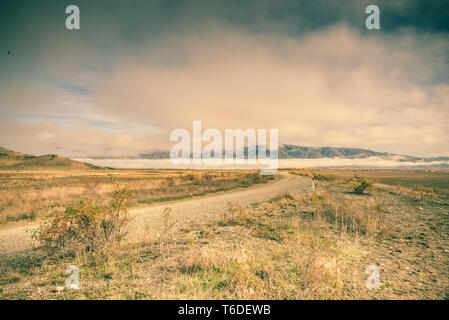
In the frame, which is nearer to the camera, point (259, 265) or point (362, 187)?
point (259, 265)

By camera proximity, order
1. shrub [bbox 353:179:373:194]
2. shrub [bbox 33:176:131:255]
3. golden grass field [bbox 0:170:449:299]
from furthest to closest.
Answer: shrub [bbox 353:179:373:194] < shrub [bbox 33:176:131:255] < golden grass field [bbox 0:170:449:299]

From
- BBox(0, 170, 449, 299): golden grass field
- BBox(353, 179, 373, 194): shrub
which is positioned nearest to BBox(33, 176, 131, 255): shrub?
BBox(0, 170, 449, 299): golden grass field

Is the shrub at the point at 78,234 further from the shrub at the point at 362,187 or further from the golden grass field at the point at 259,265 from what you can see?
the shrub at the point at 362,187

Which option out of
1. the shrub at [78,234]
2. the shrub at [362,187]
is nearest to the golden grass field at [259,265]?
the shrub at [78,234]

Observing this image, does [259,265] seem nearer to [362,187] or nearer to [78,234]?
[78,234]

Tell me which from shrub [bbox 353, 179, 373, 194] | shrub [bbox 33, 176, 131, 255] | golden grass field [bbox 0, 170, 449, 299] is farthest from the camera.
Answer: shrub [bbox 353, 179, 373, 194]

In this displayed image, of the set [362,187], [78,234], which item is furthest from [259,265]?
[362,187]

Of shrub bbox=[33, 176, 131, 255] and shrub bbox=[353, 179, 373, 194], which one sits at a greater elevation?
shrub bbox=[33, 176, 131, 255]

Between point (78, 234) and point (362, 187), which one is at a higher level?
point (78, 234)

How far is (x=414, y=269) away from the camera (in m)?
5.96

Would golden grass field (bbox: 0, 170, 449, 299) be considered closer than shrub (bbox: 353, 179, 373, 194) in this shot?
Yes

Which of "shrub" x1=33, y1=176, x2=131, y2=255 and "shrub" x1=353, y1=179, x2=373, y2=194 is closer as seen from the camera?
"shrub" x1=33, y1=176, x2=131, y2=255

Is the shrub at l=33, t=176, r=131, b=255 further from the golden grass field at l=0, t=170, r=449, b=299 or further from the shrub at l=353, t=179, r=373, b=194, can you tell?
the shrub at l=353, t=179, r=373, b=194
